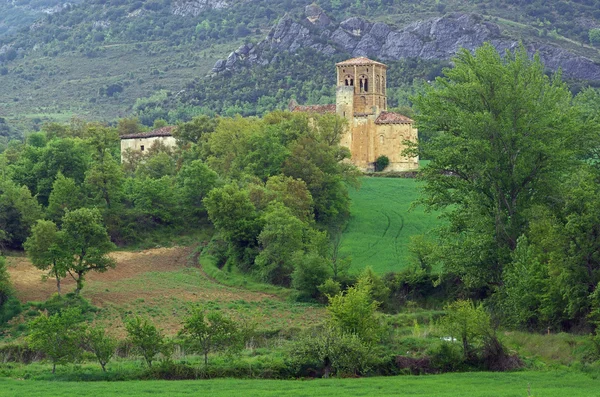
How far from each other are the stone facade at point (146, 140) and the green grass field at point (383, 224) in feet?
69.8

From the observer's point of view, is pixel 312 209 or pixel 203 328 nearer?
pixel 203 328

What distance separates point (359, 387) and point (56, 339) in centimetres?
1266

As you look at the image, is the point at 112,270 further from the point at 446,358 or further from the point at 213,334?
the point at 446,358

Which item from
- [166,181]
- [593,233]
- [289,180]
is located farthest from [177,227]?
[593,233]

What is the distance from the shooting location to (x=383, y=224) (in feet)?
262

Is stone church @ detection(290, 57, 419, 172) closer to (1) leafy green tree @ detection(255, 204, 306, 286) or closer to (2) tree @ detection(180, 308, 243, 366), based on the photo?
(1) leafy green tree @ detection(255, 204, 306, 286)

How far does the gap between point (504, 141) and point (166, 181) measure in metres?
37.8

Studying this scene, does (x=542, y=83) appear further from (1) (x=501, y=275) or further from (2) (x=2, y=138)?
(2) (x=2, y=138)

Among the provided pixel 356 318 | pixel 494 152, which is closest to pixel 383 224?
pixel 494 152

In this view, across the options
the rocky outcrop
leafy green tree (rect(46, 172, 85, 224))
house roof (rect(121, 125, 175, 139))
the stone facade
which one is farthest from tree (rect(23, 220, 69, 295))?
the rocky outcrop

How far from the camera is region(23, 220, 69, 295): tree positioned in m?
60.0

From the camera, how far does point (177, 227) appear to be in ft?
261

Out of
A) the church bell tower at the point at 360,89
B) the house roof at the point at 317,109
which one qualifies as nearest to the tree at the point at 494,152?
the church bell tower at the point at 360,89

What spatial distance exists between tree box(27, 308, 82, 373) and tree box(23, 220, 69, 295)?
54.9 ft
